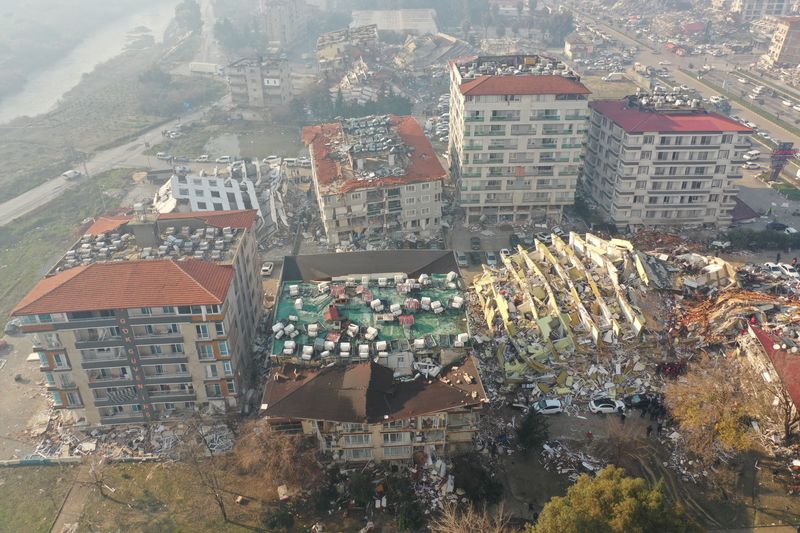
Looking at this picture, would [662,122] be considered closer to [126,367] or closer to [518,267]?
[518,267]

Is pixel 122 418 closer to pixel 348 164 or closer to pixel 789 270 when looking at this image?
pixel 348 164

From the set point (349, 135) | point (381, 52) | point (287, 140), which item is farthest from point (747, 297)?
Result: point (381, 52)

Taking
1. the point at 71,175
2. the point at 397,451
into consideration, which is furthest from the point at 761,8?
the point at 397,451

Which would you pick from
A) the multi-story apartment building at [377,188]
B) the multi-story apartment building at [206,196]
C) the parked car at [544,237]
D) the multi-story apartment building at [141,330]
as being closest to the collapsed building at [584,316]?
the parked car at [544,237]

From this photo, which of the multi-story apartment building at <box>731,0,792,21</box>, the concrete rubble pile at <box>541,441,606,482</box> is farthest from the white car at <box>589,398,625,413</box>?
the multi-story apartment building at <box>731,0,792,21</box>

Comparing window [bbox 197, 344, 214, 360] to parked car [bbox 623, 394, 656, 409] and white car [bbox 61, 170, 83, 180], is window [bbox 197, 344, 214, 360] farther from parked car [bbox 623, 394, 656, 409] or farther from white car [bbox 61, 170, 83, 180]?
white car [bbox 61, 170, 83, 180]

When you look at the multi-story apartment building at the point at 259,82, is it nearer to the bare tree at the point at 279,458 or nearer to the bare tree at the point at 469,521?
the bare tree at the point at 279,458
